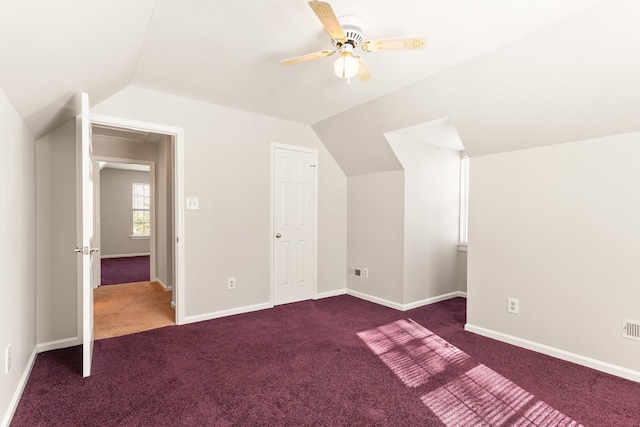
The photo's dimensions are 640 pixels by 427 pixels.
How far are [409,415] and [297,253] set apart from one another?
266 cm

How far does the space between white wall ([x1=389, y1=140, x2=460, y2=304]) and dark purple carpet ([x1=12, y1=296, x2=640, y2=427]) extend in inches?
39.7

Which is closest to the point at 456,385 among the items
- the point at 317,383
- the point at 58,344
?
the point at 317,383

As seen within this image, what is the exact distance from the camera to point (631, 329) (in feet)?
7.76

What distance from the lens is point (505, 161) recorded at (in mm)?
3074

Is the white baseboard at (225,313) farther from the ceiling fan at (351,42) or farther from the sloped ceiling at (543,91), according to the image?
the ceiling fan at (351,42)

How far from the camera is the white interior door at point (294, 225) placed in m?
4.17

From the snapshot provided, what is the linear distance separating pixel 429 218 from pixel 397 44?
2787 mm

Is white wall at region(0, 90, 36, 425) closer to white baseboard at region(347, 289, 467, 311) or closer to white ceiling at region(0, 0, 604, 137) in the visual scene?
white ceiling at region(0, 0, 604, 137)

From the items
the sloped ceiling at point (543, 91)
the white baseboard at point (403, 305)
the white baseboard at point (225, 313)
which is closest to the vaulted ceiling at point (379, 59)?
the sloped ceiling at point (543, 91)

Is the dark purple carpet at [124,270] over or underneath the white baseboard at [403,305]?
underneath

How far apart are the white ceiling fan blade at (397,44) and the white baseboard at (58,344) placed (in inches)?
133

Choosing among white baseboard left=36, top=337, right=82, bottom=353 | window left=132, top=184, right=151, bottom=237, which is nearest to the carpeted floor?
white baseboard left=36, top=337, right=82, bottom=353

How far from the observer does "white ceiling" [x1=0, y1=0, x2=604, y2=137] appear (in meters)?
1.62

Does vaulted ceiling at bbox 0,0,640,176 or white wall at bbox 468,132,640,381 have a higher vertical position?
vaulted ceiling at bbox 0,0,640,176
